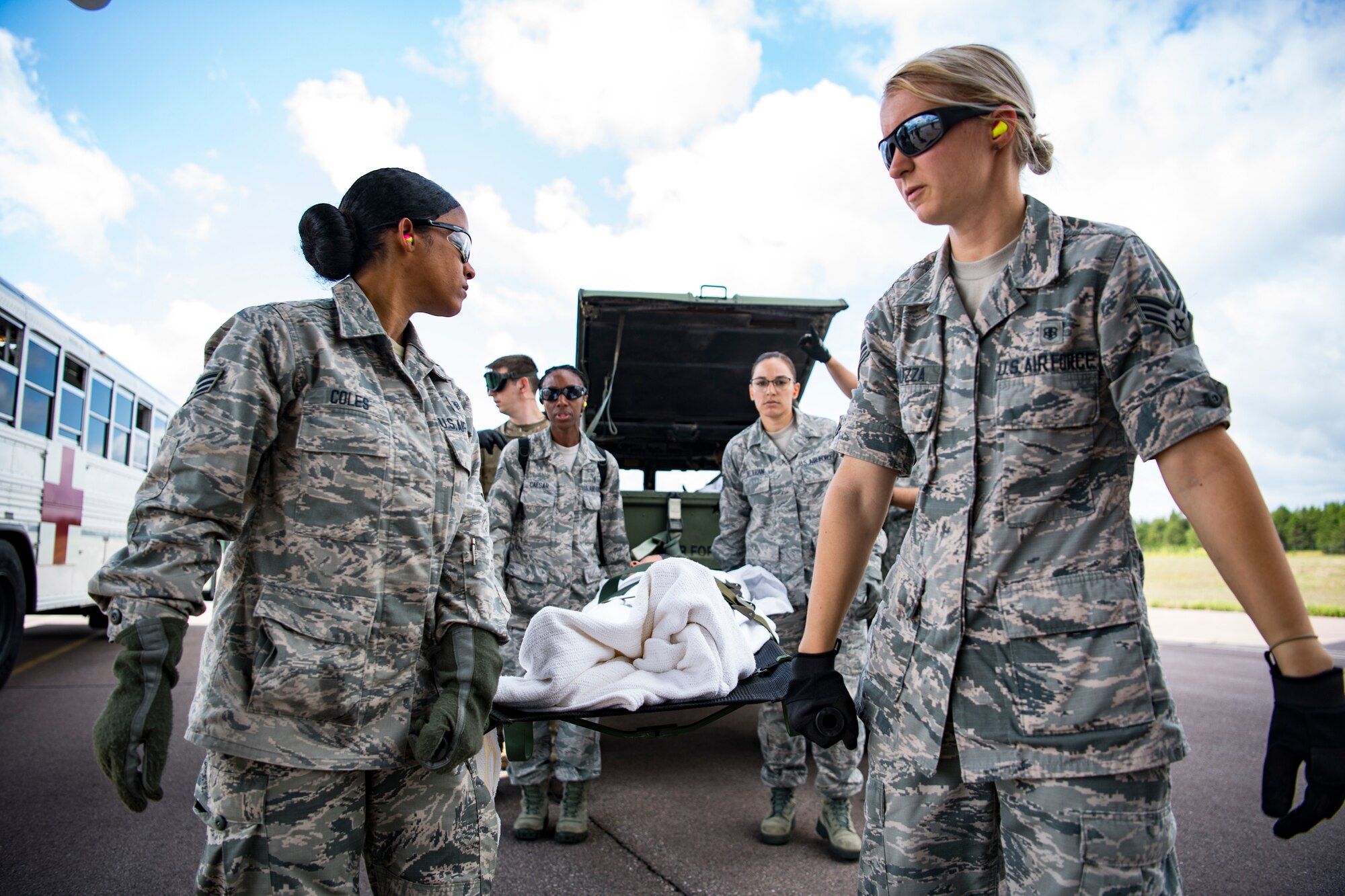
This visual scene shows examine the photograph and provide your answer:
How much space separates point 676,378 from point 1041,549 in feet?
14.9

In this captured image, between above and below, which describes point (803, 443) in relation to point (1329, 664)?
above

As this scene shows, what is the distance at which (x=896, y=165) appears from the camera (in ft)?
4.86

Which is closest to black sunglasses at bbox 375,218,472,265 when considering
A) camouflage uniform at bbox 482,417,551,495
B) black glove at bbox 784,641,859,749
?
black glove at bbox 784,641,859,749

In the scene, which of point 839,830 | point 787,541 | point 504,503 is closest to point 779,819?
point 839,830

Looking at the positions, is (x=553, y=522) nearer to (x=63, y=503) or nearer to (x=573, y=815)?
(x=573, y=815)

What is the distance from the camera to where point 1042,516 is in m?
1.29

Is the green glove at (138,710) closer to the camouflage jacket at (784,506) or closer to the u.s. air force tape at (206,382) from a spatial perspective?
the u.s. air force tape at (206,382)

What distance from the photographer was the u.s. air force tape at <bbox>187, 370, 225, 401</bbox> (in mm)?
1419

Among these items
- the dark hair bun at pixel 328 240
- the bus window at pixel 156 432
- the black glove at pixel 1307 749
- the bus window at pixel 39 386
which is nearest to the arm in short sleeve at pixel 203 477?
the dark hair bun at pixel 328 240

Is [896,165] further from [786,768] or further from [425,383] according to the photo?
[786,768]

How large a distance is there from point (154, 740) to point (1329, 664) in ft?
5.75

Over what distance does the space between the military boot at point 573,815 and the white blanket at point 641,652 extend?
4.52 feet

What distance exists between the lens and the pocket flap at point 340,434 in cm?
152

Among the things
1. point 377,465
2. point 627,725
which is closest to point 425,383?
point 377,465
